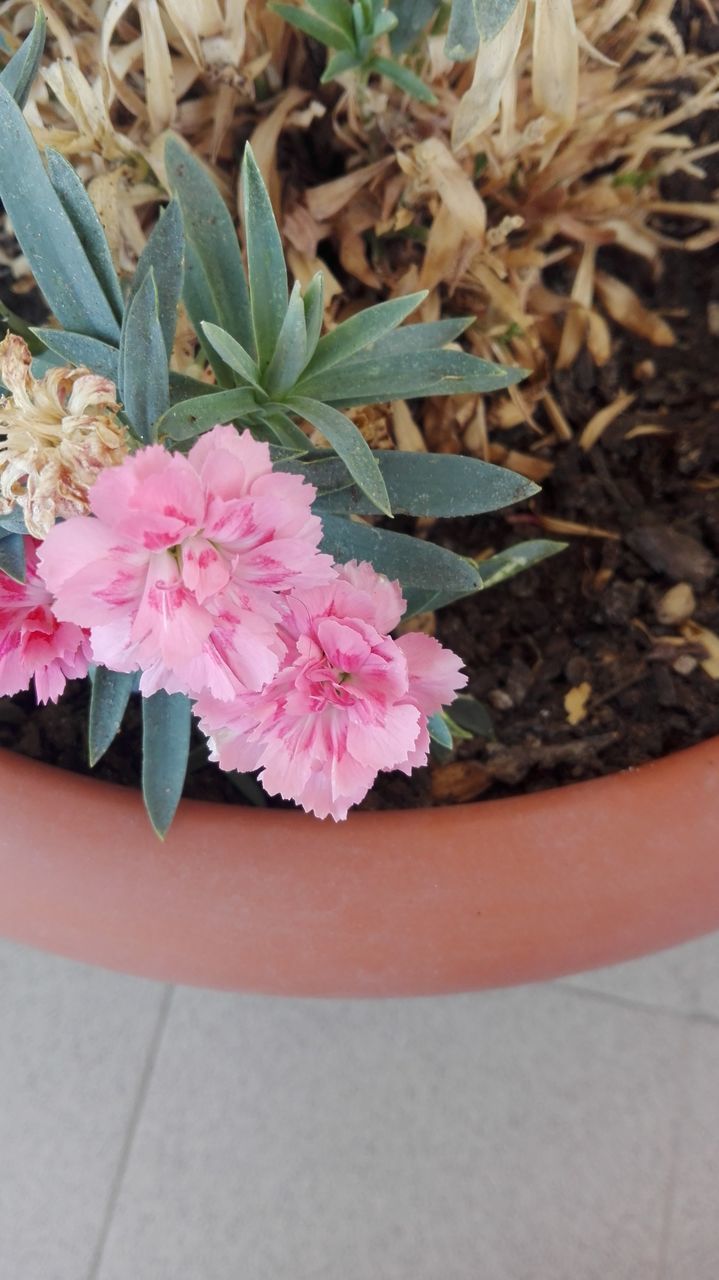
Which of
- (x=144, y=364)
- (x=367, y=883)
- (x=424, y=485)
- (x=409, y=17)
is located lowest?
(x=367, y=883)

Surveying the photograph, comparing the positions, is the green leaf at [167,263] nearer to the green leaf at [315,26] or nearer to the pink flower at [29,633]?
the pink flower at [29,633]

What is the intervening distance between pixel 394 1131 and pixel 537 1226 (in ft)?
0.52

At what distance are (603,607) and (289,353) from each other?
440mm

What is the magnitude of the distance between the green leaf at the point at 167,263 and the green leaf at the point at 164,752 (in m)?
0.23

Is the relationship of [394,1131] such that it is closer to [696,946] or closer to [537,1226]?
[537,1226]

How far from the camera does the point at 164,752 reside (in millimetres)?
662

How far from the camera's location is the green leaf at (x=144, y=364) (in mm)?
496

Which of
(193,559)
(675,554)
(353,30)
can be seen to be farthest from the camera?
(675,554)

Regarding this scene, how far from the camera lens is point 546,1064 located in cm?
105

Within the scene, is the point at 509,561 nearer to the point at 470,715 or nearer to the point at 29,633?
the point at 470,715

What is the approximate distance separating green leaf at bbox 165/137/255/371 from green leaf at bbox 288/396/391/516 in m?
0.09

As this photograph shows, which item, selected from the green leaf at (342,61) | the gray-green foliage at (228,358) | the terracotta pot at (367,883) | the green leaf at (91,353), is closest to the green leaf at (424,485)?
the gray-green foliage at (228,358)

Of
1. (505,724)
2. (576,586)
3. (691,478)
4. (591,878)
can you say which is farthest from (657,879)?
(691,478)

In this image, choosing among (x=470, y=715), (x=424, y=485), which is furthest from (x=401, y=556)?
(x=470, y=715)
